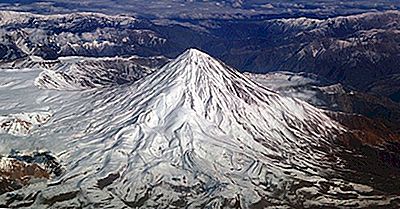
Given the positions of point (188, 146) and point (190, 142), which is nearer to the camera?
point (188, 146)

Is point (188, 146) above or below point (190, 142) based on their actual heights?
below

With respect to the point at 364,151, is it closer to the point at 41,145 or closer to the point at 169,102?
the point at 169,102

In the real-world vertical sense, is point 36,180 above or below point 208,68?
below

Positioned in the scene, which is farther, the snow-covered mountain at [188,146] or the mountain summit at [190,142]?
the mountain summit at [190,142]

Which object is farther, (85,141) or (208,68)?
(208,68)

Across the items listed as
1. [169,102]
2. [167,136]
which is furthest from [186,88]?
[167,136]

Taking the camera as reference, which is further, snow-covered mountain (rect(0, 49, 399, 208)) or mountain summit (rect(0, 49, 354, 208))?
mountain summit (rect(0, 49, 354, 208))

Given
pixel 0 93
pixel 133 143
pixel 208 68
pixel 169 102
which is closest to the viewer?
pixel 133 143

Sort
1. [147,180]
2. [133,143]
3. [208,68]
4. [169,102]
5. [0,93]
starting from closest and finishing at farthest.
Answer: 1. [147,180]
2. [133,143]
3. [169,102]
4. [208,68]
5. [0,93]
